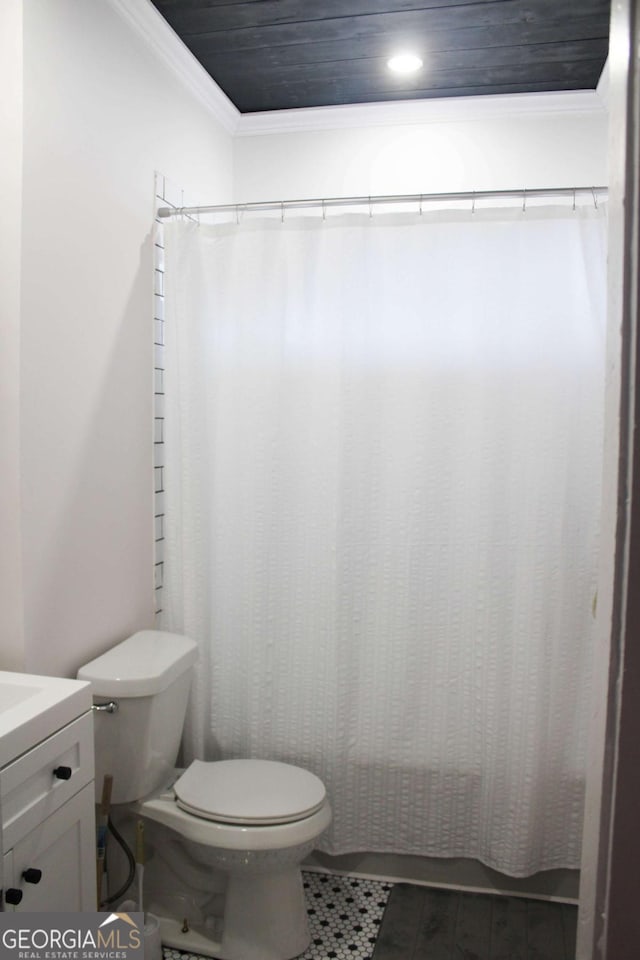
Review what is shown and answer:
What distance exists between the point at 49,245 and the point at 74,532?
690 mm

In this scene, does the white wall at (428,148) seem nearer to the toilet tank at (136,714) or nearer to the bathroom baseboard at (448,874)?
the toilet tank at (136,714)

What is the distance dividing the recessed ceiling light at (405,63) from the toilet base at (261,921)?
2397 mm

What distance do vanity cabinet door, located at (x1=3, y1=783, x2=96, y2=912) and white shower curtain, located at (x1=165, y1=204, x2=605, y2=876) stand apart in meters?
0.76

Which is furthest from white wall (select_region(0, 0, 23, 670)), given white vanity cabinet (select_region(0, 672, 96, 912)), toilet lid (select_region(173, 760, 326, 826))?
toilet lid (select_region(173, 760, 326, 826))

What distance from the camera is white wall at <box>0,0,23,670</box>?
156 centimetres

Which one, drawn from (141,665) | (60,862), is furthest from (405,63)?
(60,862)

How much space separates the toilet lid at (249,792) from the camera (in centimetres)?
183

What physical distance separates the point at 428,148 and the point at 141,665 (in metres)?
2.04

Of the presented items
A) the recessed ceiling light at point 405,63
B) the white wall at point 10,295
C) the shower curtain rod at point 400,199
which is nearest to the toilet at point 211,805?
the white wall at point 10,295

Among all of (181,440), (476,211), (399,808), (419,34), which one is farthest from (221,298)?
(399,808)

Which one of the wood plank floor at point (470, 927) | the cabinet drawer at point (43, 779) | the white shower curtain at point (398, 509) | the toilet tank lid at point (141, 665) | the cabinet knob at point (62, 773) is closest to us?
the cabinet drawer at point (43, 779)

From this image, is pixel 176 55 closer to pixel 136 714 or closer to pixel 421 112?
pixel 421 112

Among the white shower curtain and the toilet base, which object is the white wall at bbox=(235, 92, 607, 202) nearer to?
the white shower curtain

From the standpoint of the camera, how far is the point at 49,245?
167 cm
